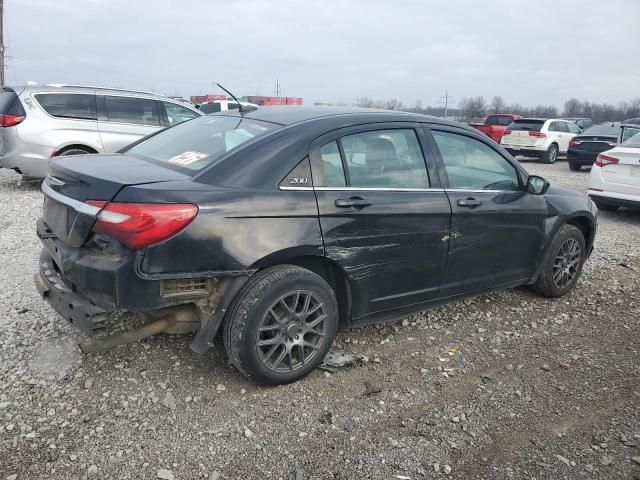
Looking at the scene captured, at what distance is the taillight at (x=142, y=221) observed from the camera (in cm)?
253

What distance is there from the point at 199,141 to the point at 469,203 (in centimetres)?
194

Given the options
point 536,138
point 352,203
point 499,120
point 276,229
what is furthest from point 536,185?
point 499,120

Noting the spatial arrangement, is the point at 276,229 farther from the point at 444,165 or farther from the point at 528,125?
the point at 528,125

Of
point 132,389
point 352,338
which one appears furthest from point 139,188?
point 352,338

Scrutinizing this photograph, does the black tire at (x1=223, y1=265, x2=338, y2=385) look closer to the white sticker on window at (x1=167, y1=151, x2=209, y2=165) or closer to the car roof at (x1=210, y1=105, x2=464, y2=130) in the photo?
the white sticker on window at (x1=167, y1=151, x2=209, y2=165)

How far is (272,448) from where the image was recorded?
102 inches

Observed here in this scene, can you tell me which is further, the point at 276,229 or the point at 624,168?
the point at 624,168

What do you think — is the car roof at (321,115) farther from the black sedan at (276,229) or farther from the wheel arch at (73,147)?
the wheel arch at (73,147)

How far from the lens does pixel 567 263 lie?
15.4ft

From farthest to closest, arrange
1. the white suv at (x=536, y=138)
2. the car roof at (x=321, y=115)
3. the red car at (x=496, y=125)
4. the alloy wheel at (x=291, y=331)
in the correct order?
the red car at (x=496, y=125) < the white suv at (x=536, y=138) < the car roof at (x=321, y=115) < the alloy wheel at (x=291, y=331)

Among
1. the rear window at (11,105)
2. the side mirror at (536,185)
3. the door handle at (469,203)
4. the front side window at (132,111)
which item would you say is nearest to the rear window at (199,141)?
the door handle at (469,203)

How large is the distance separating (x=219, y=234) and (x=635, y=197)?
7622 millimetres

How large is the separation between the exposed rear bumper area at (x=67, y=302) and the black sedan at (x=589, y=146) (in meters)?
15.4

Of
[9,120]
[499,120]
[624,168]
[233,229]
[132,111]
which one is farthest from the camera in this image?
[499,120]
